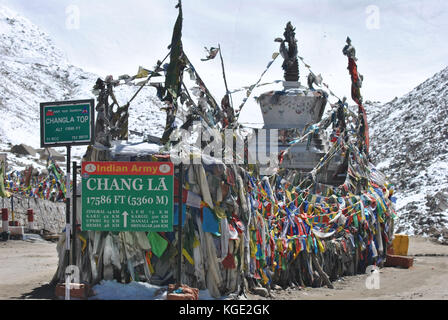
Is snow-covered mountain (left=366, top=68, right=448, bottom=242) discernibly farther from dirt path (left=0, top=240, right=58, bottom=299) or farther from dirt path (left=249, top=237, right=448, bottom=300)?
A: dirt path (left=0, top=240, right=58, bottom=299)

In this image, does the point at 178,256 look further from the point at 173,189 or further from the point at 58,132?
the point at 58,132

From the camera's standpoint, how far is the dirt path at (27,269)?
1155 cm

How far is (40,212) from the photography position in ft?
78.9

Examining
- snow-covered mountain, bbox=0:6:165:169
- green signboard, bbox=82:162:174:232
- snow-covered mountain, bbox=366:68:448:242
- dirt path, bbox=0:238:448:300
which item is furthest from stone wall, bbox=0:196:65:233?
snow-covered mountain, bbox=0:6:165:169

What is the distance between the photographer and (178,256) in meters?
10.3

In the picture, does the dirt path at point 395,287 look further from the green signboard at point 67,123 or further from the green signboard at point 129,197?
the green signboard at point 67,123

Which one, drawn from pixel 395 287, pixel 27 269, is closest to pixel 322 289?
pixel 395 287

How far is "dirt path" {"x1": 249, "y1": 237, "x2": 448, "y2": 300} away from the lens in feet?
A: 39.4

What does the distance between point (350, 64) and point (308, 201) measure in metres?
6.26

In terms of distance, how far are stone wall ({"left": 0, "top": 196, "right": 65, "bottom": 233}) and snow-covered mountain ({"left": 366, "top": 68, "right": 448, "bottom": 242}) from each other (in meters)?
13.4

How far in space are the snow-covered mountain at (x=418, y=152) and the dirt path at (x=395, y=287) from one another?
8.43m

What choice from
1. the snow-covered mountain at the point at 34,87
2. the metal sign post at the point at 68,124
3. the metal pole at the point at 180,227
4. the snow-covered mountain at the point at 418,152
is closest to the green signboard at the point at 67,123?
the metal sign post at the point at 68,124

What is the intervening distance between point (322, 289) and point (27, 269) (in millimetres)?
6573

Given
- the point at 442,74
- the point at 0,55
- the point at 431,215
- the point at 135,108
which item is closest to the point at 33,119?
the point at 135,108
